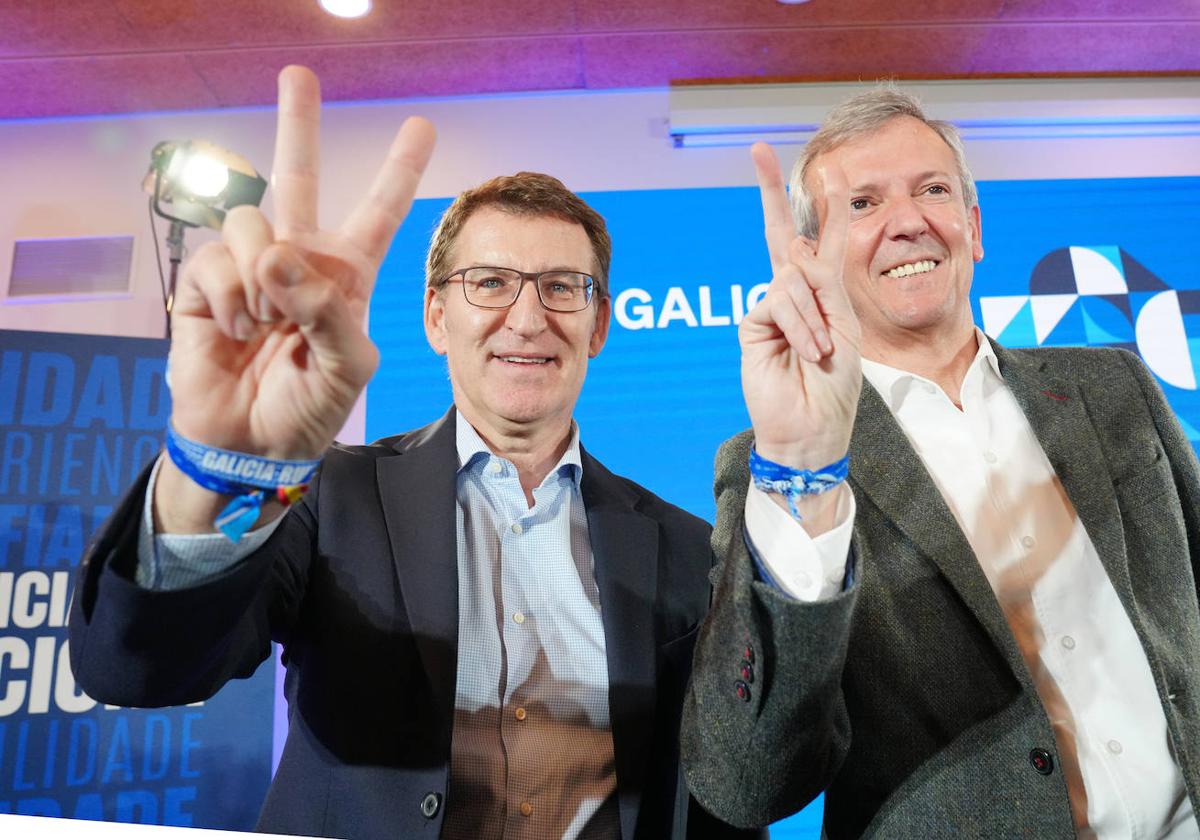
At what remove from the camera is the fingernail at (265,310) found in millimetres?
959

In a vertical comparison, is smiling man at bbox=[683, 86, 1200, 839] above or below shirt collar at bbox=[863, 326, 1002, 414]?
below

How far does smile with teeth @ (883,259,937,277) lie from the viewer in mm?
1704

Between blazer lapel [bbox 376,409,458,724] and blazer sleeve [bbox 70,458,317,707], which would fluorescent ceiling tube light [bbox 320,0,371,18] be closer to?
blazer lapel [bbox 376,409,458,724]

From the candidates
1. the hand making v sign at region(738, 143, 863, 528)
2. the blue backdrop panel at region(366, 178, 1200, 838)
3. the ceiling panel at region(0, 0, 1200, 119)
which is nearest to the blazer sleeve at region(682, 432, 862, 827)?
the hand making v sign at region(738, 143, 863, 528)

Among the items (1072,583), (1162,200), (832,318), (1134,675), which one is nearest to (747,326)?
(832,318)

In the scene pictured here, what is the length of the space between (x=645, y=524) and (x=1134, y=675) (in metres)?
0.82

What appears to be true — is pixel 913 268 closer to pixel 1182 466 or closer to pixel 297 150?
pixel 1182 466

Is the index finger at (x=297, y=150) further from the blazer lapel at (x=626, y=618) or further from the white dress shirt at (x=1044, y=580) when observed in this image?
the blazer lapel at (x=626, y=618)

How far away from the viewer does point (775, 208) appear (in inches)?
49.4

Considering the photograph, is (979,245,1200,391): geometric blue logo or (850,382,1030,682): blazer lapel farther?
(979,245,1200,391): geometric blue logo

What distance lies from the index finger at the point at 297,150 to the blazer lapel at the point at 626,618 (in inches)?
34.3

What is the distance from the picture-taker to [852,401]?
3.90 feet

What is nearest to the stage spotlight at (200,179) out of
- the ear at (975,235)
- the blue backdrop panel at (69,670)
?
the blue backdrop panel at (69,670)

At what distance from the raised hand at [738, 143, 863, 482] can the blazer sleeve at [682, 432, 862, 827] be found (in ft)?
0.45
